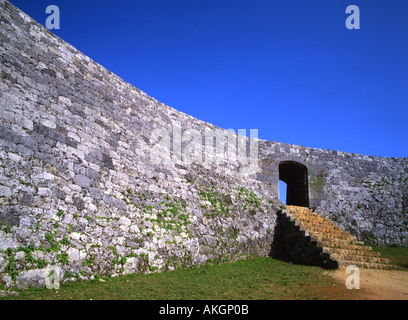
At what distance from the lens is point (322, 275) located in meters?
7.22

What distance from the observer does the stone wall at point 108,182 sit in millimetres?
5805

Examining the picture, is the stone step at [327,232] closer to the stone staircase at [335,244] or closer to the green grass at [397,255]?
the stone staircase at [335,244]

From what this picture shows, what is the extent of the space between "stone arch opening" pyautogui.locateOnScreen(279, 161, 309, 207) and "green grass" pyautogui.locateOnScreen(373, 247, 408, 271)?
10.9 ft

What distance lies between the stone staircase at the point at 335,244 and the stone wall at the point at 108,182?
1.14 m

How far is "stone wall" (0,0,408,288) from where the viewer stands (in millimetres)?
5805

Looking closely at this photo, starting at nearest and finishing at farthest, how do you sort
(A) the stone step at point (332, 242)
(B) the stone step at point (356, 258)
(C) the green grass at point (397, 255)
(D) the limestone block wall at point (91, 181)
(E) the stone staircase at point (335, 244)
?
1. (D) the limestone block wall at point (91, 181)
2. (B) the stone step at point (356, 258)
3. (E) the stone staircase at point (335, 244)
4. (A) the stone step at point (332, 242)
5. (C) the green grass at point (397, 255)

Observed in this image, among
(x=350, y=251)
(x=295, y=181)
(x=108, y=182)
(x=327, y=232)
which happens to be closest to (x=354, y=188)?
(x=295, y=181)

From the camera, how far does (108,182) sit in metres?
7.55

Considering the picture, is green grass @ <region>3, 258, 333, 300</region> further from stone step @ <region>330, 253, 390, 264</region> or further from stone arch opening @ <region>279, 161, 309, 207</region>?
stone arch opening @ <region>279, 161, 309, 207</region>

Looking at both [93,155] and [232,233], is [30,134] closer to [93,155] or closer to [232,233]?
[93,155]

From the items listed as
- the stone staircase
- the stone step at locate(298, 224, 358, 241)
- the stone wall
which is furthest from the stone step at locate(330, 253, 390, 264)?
the stone wall

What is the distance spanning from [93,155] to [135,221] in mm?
1982

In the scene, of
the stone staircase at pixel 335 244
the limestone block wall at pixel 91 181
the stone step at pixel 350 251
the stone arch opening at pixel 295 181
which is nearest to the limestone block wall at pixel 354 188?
the stone arch opening at pixel 295 181

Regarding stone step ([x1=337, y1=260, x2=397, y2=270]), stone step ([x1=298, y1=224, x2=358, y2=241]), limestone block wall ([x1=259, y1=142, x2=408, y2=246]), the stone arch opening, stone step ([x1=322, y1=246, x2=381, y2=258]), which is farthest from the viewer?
the stone arch opening
